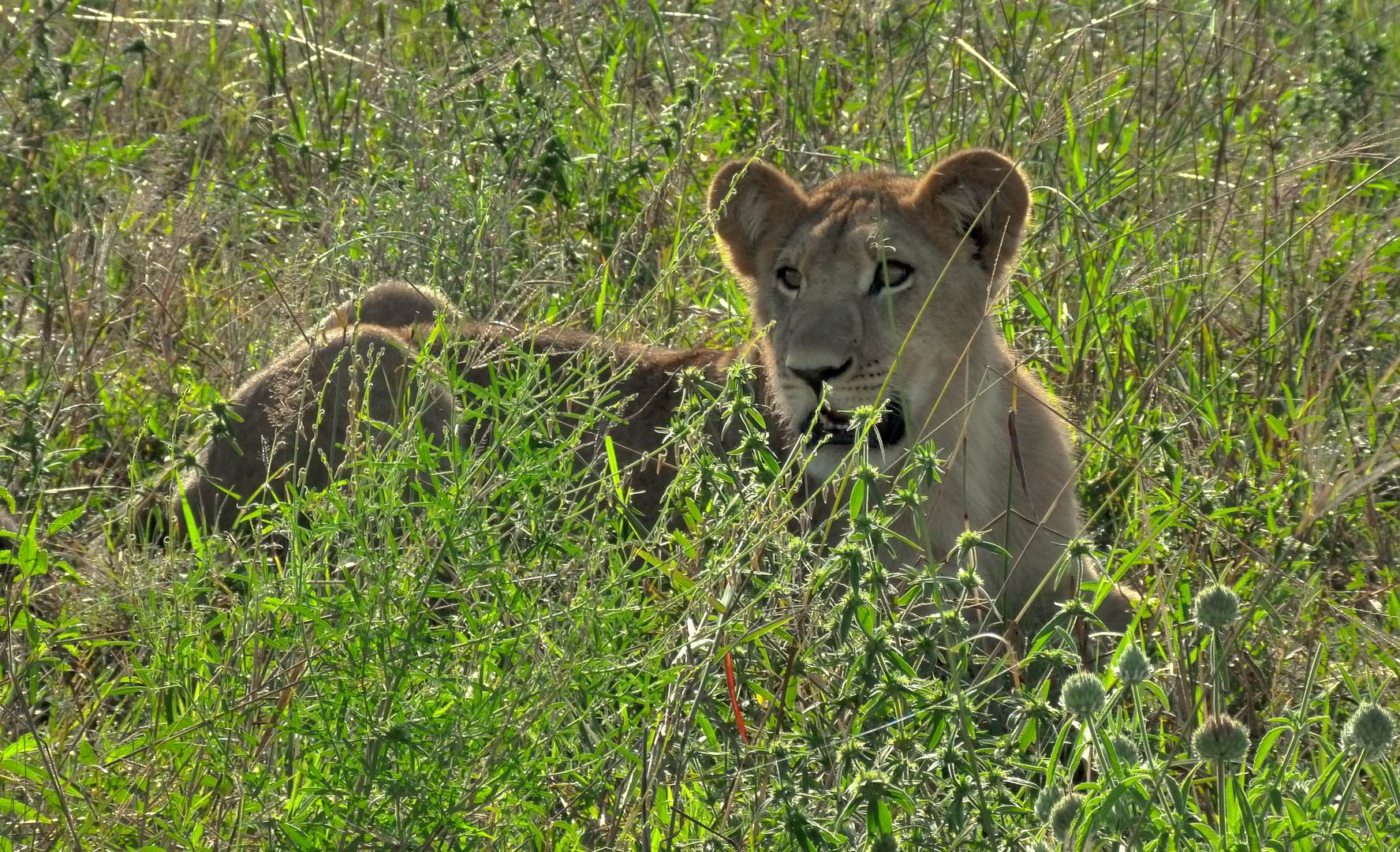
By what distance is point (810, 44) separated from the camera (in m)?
6.18

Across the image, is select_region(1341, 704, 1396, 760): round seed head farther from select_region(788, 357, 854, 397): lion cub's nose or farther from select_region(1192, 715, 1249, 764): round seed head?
select_region(788, 357, 854, 397): lion cub's nose

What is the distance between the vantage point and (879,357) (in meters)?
4.05

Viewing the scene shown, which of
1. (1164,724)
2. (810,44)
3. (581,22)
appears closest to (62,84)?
(581,22)

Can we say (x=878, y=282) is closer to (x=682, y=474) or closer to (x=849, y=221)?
(x=849, y=221)

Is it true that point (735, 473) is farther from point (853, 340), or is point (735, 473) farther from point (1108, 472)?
point (1108, 472)

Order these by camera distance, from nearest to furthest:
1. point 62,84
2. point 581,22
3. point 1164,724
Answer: point 1164,724
point 62,84
point 581,22

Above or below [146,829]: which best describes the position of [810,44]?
above

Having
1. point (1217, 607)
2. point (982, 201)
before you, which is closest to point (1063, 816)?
point (1217, 607)

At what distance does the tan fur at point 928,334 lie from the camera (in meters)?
4.09

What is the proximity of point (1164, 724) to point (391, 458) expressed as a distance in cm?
188

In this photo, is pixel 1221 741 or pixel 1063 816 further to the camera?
pixel 1063 816

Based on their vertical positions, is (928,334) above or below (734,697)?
below

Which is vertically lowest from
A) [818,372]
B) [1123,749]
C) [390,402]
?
[390,402]

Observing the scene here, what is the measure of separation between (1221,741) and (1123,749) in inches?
7.8
